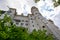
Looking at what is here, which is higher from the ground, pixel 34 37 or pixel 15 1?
pixel 15 1

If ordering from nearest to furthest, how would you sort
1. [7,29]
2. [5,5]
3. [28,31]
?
[7,29] → [28,31] → [5,5]

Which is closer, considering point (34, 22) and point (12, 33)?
point (12, 33)

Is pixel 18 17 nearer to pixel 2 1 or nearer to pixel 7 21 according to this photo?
pixel 2 1

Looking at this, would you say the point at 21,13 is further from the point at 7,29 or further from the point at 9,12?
the point at 7,29

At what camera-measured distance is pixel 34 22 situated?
847cm

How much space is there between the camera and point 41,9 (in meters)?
8.72

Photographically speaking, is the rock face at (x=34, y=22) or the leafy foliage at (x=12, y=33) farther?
the rock face at (x=34, y=22)

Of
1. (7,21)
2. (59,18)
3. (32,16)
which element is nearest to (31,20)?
(32,16)

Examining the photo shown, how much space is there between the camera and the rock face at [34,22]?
838 centimetres

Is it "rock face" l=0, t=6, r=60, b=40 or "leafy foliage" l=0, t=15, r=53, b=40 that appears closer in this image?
"leafy foliage" l=0, t=15, r=53, b=40

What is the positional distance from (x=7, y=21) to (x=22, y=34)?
41cm

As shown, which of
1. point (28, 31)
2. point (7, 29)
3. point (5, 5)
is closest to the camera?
point (7, 29)

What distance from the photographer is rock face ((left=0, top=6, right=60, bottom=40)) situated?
330 inches

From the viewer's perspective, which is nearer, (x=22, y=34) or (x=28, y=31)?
(x=22, y=34)
